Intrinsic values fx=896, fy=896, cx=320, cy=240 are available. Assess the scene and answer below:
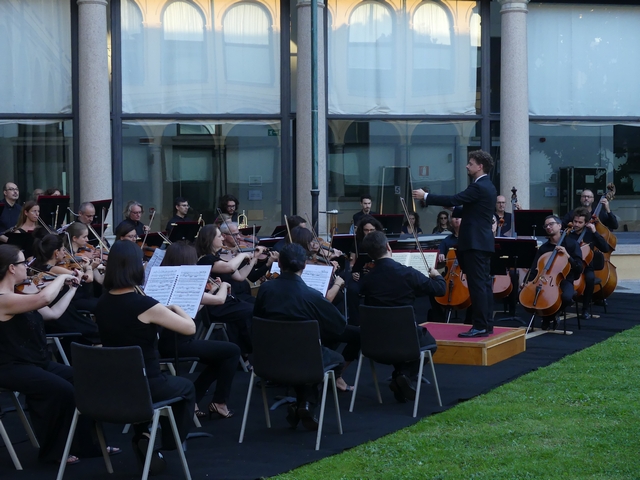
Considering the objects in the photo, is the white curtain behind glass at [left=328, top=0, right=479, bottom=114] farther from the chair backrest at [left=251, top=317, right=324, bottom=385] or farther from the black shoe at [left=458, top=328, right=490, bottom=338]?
the chair backrest at [left=251, top=317, right=324, bottom=385]

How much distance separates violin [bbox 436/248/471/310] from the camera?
9859 mm

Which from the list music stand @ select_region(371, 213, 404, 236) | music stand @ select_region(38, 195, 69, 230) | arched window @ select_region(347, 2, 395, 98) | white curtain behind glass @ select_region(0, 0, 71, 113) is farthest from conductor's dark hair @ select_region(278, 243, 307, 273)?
arched window @ select_region(347, 2, 395, 98)

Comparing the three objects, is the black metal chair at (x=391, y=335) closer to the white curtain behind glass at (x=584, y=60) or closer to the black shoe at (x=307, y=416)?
the black shoe at (x=307, y=416)

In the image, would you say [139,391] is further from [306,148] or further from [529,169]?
[529,169]

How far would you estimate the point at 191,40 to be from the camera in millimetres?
14547

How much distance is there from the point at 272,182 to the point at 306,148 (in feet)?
3.10

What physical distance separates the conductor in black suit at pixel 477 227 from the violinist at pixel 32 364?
12.8 feet

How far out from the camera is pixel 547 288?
973 cm

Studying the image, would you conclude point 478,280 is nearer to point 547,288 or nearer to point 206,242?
point 547,288

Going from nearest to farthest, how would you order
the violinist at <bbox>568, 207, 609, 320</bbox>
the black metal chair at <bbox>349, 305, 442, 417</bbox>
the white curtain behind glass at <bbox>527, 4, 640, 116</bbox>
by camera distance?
the black metal chair at <bbox>349, 305, 442, 417</bbox>
the violinist at <bbox>568, 207, 609, 320</bbox>
the white curtain behind glass at <bbox>527, 4, 640, 116</bbox>


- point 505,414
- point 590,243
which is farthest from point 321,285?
point 590,243

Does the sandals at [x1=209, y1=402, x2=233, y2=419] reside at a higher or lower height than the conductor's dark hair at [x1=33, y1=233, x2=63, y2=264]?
lower

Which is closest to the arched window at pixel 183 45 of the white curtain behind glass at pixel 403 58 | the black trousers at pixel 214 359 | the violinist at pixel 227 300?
the white curtain behind glass at pixel 403 58

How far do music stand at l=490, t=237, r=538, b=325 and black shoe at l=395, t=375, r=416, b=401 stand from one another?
10.6ft
